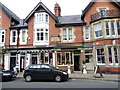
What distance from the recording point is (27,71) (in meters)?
11.5

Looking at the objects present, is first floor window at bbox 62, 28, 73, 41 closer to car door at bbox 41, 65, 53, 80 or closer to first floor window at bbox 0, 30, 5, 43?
car door at bbox 41, 65, 53, 80

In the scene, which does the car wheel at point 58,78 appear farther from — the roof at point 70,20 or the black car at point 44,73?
the roof at point 70,20

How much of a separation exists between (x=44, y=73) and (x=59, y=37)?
8634 mm

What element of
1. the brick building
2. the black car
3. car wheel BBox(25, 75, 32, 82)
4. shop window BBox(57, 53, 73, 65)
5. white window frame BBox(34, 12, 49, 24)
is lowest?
car wheel BBox(25, 75, 32, 82)

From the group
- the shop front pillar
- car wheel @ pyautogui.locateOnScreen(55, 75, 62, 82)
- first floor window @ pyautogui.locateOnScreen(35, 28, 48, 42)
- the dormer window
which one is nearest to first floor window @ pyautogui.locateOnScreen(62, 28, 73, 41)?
first floor window @ pyautogui.locateOnScreen(35, 28, 48, 42)

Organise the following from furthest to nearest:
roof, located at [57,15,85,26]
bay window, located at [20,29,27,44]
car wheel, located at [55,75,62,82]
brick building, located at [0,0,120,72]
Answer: bay window, located at [20,29,27,44] < roof, located at [57,15,85,26] < brick building, located at [0,0,120,72] < car wheel, located at [55,75,62,82]

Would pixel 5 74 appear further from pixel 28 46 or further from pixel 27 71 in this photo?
pixel 28 46

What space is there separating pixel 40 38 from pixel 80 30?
6.42m

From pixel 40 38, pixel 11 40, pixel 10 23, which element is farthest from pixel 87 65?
pixel 10 23

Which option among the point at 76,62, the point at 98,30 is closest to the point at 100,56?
the point at 98,30

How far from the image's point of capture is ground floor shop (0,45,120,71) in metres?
15.9

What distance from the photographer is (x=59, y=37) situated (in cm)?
1875

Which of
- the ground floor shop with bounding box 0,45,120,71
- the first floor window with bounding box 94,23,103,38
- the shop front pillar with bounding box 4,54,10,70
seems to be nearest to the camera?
the ground floor shop with bounding box 0,45,120,71

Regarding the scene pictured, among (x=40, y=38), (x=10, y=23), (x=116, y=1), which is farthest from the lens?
(x=10, y=23)
